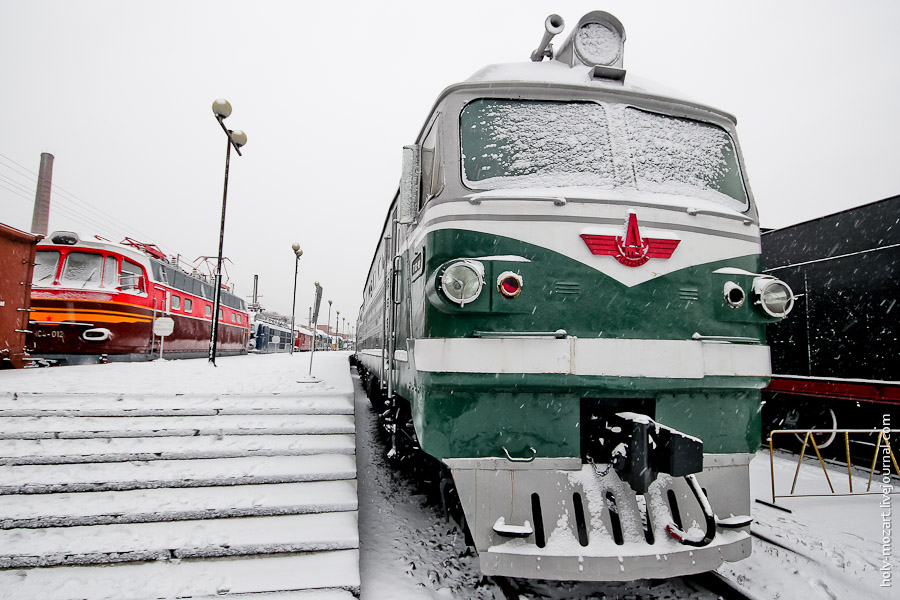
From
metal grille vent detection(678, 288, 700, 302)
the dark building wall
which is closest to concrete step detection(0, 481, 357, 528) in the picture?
metal grille vent detection(678, 288, 700, 302)

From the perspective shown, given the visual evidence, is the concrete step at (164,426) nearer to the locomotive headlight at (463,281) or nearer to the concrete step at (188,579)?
the concrete step at (188,579)

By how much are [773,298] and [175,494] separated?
440 cm

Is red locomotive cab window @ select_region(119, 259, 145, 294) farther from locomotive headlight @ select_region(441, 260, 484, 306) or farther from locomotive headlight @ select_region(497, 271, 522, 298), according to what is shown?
locomotive headlight @ select_region(497, 271, 522, 298)

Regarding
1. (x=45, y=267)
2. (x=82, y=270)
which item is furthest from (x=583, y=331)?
(x=45, y=267)

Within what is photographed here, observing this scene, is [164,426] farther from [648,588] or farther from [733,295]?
[733,295]

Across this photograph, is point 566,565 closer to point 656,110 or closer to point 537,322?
point 537,322

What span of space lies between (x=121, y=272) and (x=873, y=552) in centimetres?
1337

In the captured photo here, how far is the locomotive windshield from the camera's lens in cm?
324

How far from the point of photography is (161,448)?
3842 mm

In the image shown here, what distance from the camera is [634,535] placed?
2.77m

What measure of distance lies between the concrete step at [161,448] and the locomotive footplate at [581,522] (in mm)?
1704

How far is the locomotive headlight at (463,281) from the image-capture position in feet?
9.18

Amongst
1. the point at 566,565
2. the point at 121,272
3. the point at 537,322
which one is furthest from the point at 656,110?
the point at 121,272

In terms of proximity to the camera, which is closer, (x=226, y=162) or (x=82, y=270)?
(x=226, y=162)
